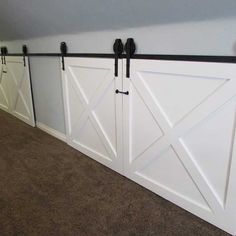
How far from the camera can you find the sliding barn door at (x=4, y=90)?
165 inches

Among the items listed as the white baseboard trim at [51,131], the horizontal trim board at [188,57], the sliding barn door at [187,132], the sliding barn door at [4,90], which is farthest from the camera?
the sliding barn door at [4,90]

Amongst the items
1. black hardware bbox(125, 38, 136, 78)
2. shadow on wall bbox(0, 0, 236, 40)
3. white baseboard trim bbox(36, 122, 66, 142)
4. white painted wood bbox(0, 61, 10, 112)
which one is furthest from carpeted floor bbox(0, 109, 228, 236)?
white painted wood bbox(0, 61, 10, 112)

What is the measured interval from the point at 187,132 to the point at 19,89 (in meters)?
3.06

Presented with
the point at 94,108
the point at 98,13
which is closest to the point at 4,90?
the point at 94,108

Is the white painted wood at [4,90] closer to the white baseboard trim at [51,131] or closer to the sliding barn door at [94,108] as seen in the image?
the white baseboard trim at [51,131]

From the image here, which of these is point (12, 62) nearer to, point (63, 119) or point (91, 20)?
point (63, 119)

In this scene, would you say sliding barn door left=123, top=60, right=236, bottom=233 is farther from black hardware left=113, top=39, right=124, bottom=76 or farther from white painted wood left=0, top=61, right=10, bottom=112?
white painted wood left=0, top=61, right=10, bottom=112

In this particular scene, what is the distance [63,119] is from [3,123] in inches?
58.9

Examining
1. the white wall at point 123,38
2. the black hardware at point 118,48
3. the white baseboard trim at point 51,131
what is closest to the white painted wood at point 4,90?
the white wall at point 123,38

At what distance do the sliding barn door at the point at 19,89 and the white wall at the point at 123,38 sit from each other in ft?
0.54

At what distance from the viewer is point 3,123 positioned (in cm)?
393

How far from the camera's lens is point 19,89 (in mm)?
3822

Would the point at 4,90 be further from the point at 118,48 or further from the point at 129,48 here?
the point at 129,48

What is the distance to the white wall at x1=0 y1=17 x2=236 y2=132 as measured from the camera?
1.40 meters
